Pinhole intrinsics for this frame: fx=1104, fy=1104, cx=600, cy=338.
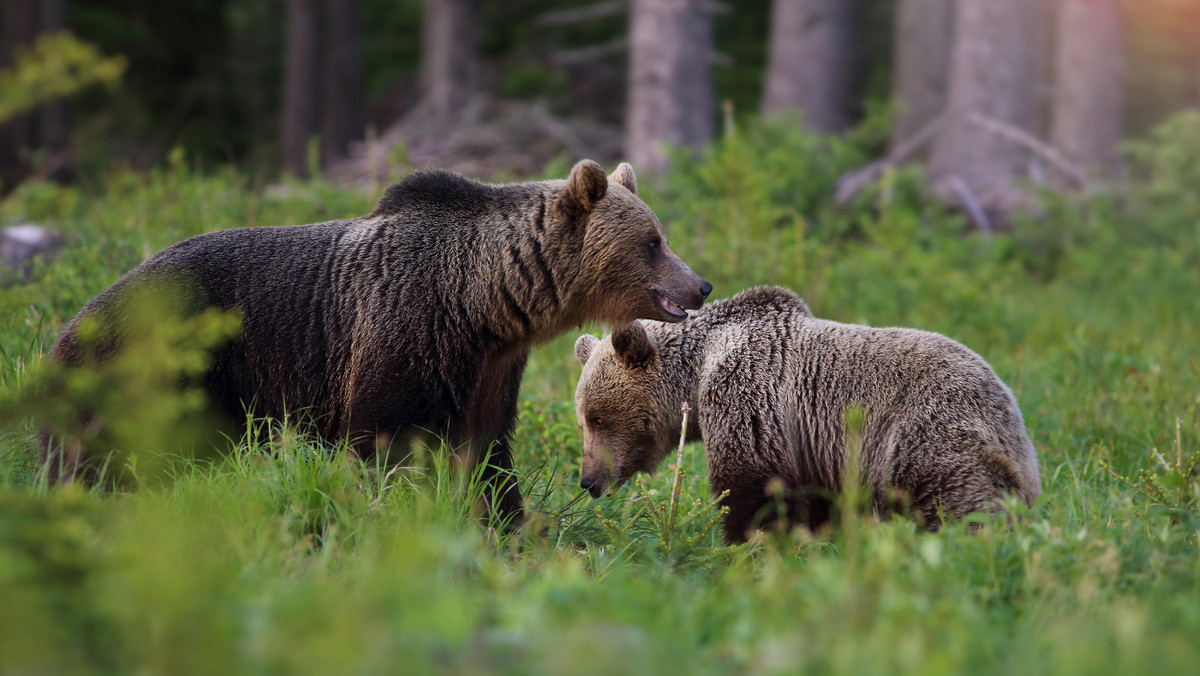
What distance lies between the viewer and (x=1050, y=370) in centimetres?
761

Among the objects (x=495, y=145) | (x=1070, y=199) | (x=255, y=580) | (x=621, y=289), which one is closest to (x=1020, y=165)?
(x=1070, y=199)

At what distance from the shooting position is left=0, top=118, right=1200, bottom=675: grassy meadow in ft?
7.38

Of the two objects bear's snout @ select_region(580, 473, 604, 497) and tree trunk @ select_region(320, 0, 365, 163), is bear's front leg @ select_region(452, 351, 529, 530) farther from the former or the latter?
tree trunk @ select_region(320, 0, 365, 163)

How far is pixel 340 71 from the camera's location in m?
20.4

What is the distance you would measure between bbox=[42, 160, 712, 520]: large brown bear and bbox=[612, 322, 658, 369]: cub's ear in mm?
79

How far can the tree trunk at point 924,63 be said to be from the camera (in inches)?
656

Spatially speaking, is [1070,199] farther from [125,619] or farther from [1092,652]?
[125,619]

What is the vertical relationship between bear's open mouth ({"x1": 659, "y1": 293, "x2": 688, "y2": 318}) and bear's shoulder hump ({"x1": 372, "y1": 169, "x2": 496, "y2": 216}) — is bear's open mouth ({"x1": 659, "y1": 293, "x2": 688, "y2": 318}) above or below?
below

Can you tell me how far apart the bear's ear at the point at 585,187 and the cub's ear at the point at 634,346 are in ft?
2.02

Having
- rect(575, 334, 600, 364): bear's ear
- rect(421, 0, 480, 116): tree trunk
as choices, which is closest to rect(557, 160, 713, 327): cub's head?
rect(575, 334, 600, 364): bear's ear

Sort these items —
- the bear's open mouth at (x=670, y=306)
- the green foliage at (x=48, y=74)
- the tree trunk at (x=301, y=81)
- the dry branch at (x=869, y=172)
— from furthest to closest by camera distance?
the tree trunk at (x=301, y=81)
the dry branch at (x=869, y=172)
the bear's open mouth at (x=670, y=306)
the green foliage at (x=48, y=74)

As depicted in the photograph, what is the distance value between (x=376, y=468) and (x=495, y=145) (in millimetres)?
10319

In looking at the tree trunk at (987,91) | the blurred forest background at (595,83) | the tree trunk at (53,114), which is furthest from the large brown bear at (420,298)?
the tree trunk at (53,114)

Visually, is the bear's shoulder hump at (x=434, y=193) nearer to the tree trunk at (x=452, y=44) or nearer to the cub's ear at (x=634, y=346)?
the cub's ear at (x=634, y=346)
